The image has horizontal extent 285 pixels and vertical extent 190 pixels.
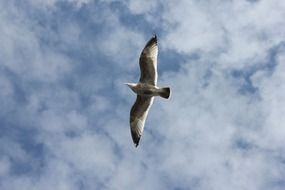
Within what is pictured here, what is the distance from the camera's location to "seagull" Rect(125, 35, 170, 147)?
3650 cm

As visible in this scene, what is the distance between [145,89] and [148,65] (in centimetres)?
131

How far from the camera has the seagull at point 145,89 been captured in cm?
3650

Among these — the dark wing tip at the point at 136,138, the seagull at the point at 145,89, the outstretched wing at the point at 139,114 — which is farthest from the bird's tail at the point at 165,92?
the dark wing tip at the point at 136,138

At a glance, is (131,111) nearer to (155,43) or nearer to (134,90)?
(134,90)

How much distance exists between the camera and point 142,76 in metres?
36.7

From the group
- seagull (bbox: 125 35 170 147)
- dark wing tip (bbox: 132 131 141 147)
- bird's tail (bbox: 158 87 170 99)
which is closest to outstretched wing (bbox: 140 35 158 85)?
seagull (bbox: 125 35 170 147)

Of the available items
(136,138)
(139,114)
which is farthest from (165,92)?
(136,138)

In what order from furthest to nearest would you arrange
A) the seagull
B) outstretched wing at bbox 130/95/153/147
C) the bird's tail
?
outstretched wing at bbox 130/95/153/147 → the seagull → the bird's tail

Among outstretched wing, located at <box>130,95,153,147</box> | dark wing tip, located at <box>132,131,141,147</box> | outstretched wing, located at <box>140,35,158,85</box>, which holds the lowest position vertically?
dark wing tip, located at <box>132,131,141,147</box>

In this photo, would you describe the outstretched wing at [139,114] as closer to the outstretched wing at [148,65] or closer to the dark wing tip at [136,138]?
the dark wing tip at [136,138]

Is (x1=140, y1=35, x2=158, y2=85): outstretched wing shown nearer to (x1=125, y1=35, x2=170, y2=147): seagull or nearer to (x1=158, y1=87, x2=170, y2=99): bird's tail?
(x1=125, y1=35, x2=170, y2=147): seagull

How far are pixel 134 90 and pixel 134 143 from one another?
9.62ft

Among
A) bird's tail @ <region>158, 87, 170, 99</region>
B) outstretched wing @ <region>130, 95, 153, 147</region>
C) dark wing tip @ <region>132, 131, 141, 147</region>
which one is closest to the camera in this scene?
bird's tail @ <region>158, 87, 170, 99</region>

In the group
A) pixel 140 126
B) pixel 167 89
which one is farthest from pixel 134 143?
pixel 167 89
